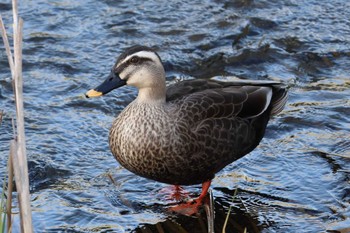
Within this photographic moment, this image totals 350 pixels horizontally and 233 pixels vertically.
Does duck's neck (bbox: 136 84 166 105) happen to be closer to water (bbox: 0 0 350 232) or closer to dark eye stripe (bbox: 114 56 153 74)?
dark eye stripe (bbox: 114 56 153 74)

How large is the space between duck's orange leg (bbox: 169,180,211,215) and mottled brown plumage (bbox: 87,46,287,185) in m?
0.19

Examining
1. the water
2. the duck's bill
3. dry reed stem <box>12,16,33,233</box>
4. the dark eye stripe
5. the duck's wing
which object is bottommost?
the water

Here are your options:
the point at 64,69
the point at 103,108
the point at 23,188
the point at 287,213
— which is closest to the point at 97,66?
the point at 64,69

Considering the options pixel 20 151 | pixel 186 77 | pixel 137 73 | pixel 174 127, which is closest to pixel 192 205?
pixel 174 127

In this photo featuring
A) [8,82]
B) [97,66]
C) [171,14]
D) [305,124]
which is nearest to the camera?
[305,124]

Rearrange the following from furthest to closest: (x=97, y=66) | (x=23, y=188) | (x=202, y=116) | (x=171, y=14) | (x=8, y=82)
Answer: (x=171, y=14) < (x=97, y=66) < (x=8, y=82) < (x=202, y=116) < (x=23, y=188)

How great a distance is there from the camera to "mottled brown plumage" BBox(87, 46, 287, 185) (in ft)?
18.7

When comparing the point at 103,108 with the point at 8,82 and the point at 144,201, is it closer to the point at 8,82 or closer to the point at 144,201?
the point at 8,82

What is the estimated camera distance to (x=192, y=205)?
Result: 6113 mm

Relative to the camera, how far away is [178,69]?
8359 millimetres

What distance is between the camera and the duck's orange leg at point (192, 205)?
6.00 m

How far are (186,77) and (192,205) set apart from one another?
7.60ft

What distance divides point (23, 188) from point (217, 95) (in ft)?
8.54

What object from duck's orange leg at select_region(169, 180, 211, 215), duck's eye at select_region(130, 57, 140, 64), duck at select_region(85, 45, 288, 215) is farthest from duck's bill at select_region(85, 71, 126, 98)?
duck's orange leg at select_region(169, 180, 211, 215)
